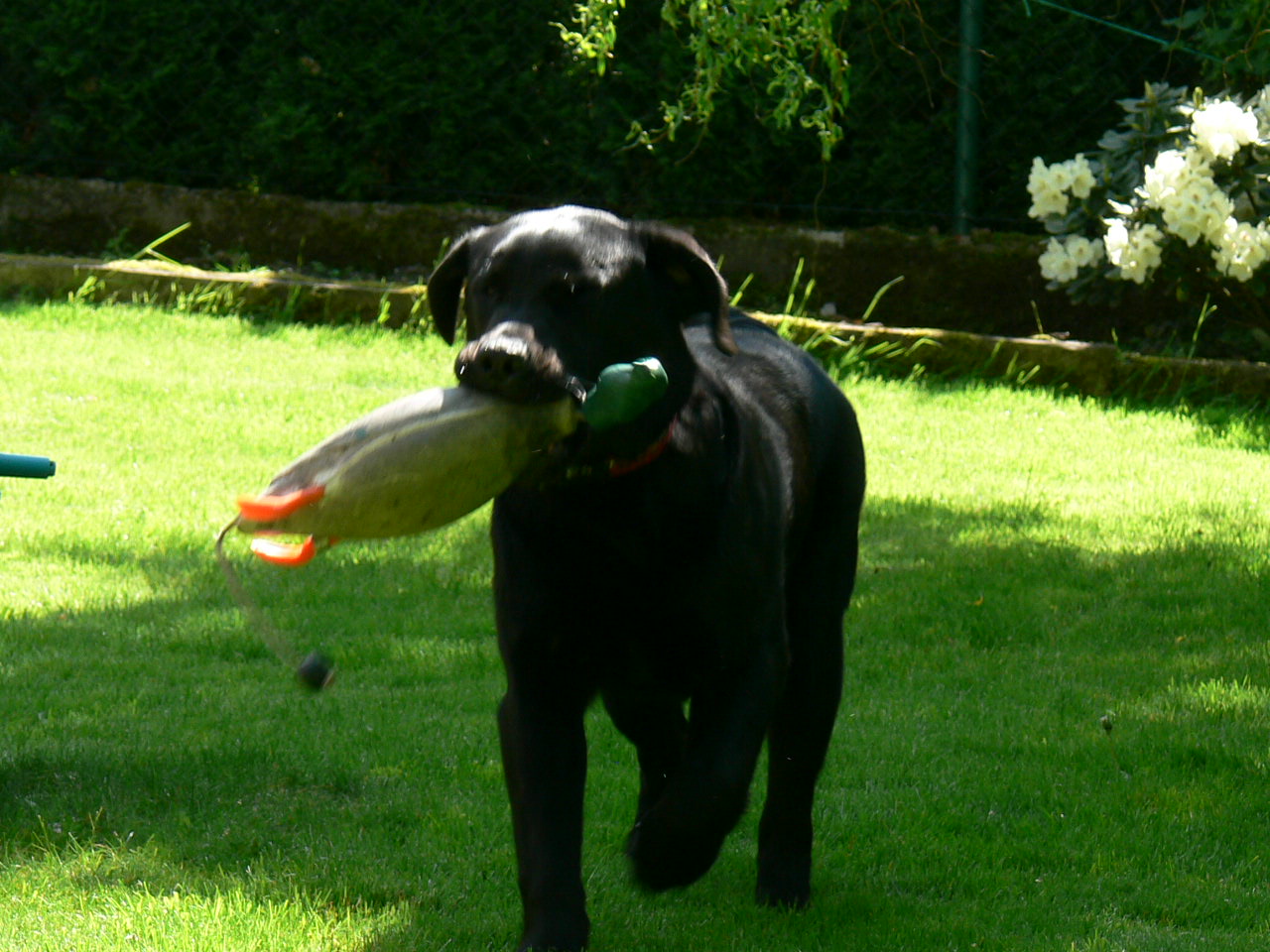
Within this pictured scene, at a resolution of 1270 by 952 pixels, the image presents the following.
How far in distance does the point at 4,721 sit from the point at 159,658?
61 centimetres

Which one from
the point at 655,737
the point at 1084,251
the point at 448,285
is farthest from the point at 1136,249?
the point at 448,285

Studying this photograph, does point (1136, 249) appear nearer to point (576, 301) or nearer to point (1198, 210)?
point (1198, 210)

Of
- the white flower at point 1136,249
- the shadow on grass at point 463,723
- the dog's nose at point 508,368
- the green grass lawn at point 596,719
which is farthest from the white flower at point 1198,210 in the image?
the dog's nose at point 508,368

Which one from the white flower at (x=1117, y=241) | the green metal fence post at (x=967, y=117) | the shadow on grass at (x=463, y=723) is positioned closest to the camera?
the shadow on grass at (x=463, y=723)

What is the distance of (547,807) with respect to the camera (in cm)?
300

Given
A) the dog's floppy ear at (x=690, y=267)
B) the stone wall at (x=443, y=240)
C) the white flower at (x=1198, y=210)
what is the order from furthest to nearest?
the stone wall at (x=443, y=240) → the white flower at (x=1198, y=210) → the dog's floppy ear at (x=690, y=267)

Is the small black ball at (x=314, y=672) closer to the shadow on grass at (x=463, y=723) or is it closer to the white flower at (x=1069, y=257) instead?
the shadow on grass at (x=463, y=723)

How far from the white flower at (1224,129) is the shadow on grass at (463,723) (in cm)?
242

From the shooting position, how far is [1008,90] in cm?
938

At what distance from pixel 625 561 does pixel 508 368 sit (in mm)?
491

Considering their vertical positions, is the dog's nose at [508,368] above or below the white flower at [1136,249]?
above

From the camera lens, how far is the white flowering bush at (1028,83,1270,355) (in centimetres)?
771

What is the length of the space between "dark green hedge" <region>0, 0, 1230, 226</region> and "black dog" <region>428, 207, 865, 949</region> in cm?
618

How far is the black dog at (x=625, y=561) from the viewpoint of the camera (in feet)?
9.67
